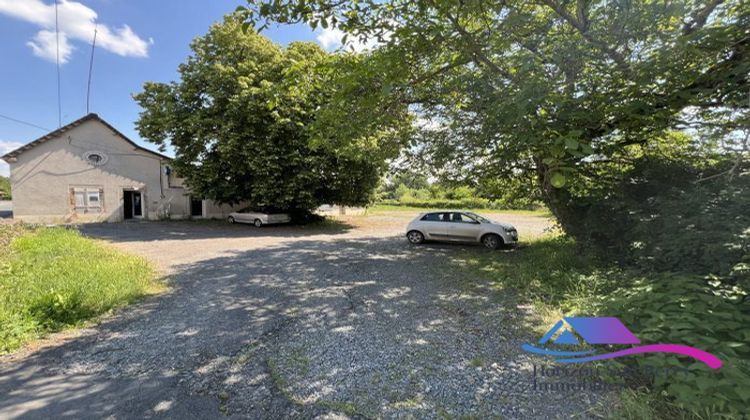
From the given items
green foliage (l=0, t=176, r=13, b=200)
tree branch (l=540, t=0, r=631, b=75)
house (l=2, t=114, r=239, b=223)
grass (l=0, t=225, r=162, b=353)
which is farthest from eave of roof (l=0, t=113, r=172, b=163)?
green foliage (l=0, t=176, r=13, b=200)

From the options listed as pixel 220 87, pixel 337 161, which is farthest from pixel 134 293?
pixel 220 87

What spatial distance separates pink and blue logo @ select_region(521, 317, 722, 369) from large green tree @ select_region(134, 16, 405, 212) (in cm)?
1101

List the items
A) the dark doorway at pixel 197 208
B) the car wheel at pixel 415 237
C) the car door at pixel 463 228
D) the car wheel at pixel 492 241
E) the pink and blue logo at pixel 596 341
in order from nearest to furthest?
the pink and blue logo at pixel 596 341 → the car wheel at pixel 492 241 → the car door at pixel 463 228 → the car wheel at pixel 415 237 → the dark doorway at pixel 197 208

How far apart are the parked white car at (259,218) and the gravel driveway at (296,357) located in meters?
10.3

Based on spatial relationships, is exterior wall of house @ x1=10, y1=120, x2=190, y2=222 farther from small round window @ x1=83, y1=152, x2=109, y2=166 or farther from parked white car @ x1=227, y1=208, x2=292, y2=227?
parked white car @ x1=227, y1=208, x2=292, y2=227

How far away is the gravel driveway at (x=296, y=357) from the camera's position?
104 inches

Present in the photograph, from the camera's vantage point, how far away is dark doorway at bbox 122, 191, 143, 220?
747 inches

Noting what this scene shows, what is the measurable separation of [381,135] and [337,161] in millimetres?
6755

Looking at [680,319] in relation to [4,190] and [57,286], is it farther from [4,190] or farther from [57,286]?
[4,190]

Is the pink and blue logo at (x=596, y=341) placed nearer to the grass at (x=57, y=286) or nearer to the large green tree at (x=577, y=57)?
the large green tree at (x=577, y=57)

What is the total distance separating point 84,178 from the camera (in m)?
17.5

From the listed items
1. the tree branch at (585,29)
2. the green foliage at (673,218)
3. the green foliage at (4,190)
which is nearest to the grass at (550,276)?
the green foliage at (673,218)

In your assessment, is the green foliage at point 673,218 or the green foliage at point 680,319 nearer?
the green foliage at point 680,319

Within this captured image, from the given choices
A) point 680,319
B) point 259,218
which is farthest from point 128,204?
point 680,319
